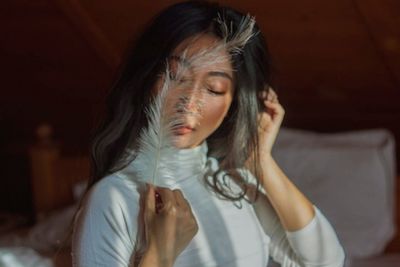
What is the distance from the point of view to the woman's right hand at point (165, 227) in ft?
3.96

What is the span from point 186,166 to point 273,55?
97 centimetres

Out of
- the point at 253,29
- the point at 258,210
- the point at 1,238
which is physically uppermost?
the point at 253,29

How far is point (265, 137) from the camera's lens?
142 centimetres

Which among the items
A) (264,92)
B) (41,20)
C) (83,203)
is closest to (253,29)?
(264,92)

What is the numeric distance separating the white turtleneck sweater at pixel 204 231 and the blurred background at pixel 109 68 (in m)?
0.58

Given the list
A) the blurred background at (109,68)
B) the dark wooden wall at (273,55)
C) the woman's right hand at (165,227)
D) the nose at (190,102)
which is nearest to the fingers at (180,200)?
the woman's right hand at (165,227)

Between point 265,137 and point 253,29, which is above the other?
point 253,29

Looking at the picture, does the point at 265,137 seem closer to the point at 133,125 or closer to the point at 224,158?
the point at 224,158

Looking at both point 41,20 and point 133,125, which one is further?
point 41,20

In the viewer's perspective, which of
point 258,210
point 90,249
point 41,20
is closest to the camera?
point 90,249

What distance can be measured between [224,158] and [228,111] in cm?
9

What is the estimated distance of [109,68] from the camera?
2.53 metres

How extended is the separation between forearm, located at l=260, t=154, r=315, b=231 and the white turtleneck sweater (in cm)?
2

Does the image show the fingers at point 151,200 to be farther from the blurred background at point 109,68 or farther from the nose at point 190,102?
the blurred background at point 109,68
